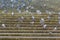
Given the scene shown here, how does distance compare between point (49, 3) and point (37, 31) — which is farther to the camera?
point (49, 3)

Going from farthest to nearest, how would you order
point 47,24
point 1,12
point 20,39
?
point 1,12
point 47,24
point 20,39

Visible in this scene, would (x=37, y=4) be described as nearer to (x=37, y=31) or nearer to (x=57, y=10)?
(x=57, y=10)

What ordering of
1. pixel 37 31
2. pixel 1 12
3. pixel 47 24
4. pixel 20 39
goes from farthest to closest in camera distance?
pixel 1 12 < pixel 47 24 < pixel 37 31 < pixel 20 39

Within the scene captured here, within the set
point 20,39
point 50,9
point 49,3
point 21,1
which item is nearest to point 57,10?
point 50,9

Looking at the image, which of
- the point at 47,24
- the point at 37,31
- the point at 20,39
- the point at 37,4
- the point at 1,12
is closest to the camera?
the point at 20,39

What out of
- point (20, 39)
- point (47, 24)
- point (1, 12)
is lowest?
point (20, 39)

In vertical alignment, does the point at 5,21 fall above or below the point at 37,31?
above

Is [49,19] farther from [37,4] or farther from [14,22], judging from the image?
[37,4]

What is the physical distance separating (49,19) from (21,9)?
22.8 inches

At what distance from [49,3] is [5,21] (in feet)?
3.53

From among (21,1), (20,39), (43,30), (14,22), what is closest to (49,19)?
(43,30)

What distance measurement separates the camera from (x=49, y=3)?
340cm

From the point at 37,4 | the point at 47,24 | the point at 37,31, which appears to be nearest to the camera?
the point at 37,31

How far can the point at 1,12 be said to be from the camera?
2.93 metres
